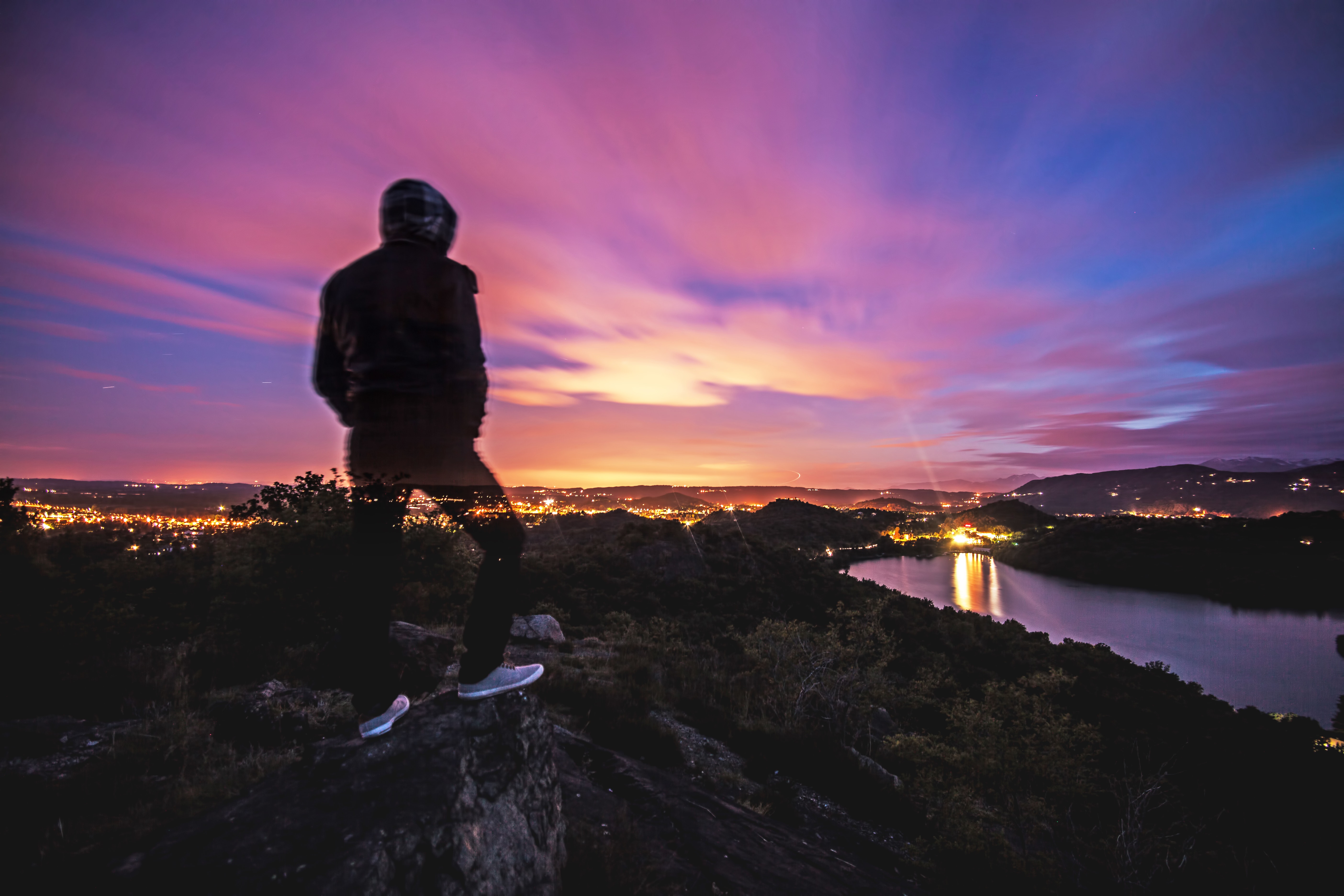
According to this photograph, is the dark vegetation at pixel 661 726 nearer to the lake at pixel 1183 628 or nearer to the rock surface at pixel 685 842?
the rock surface at pixel 685 842

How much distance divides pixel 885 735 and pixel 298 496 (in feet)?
45.1

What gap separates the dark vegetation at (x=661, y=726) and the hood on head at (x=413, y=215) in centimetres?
288

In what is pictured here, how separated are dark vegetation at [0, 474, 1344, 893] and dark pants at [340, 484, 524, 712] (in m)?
0.96

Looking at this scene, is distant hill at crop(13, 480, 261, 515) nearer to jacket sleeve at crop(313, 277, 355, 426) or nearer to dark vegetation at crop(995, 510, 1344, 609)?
jacket sleeve at crop(313, 277, 355, 426)

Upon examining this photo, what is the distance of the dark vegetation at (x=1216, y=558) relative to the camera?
66.4 meters

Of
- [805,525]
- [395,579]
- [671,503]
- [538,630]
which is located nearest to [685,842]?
[395,579]

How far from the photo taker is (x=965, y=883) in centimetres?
523

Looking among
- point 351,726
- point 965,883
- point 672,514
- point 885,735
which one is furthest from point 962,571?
point 351,726

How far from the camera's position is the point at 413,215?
247cm

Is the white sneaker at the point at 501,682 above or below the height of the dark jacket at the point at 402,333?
below

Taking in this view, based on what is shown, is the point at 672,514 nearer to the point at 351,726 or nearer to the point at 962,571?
the point at 962,571

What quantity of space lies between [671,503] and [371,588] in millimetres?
100101

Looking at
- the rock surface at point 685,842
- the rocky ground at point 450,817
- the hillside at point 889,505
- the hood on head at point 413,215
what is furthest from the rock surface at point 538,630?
the hillside at point 889,505

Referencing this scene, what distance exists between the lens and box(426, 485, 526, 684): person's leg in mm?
2520
